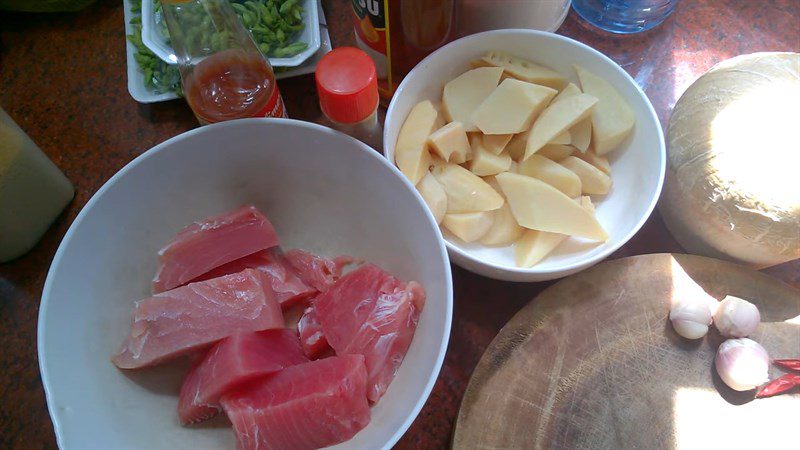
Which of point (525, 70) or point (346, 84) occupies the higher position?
point (346, 84)

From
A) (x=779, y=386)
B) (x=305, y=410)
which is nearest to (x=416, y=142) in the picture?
(x=305, y=410)

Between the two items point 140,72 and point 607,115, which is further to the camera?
point 140,72

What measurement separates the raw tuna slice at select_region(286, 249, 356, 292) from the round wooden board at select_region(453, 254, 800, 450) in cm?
28

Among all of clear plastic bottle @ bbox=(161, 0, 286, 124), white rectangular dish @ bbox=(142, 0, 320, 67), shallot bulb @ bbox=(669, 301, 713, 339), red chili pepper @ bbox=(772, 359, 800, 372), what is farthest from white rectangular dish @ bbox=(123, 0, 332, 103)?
red chili pepper @ bbox=(772, 359, 800, 372)

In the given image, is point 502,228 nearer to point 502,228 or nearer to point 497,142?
point 502,228

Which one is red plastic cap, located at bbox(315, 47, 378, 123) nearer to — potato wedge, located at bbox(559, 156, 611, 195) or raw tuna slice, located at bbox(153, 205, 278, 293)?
raw tuna slice, located at bbox(153, 205, 278, 293)

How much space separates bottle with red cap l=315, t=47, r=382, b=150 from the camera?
0.87 m

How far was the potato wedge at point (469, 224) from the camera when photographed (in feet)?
3.21

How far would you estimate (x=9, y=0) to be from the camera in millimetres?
1185

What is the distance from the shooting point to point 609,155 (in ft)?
3.60

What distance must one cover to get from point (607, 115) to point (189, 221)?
2.44 feet

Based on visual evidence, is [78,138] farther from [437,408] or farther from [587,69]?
[587,69]

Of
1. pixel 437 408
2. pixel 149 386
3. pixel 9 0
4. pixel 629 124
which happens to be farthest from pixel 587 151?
pixel 9 0

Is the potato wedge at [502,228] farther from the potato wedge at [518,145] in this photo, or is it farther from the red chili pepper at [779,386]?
the red chili pepper at [779,386]
